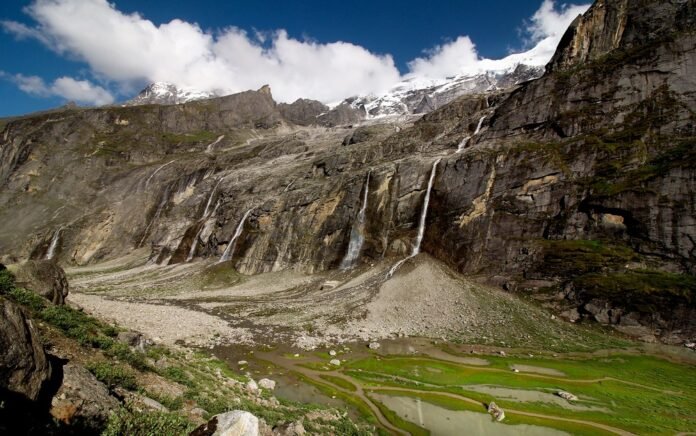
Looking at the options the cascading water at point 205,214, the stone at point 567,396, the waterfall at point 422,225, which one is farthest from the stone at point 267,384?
the cascading water at point 205,214

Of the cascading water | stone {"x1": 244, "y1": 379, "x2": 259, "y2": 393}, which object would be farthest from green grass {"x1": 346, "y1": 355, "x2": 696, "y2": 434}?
the cascading water

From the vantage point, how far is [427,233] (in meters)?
69.6

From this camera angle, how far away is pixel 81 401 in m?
9.86

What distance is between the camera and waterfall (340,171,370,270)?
74.8 m

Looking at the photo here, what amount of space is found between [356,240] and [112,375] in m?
63.8

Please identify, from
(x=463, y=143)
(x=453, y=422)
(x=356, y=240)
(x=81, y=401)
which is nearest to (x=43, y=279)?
(x=81, y=401)

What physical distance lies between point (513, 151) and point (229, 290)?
58.7 metres

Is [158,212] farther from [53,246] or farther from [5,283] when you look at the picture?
[5,283]

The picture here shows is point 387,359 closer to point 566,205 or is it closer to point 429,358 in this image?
point 429,358

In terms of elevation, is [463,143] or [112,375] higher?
[463,143]

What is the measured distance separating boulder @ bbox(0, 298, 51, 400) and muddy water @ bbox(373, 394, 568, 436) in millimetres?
20082

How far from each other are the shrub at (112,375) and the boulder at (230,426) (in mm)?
5272

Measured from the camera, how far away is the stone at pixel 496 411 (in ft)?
79.2

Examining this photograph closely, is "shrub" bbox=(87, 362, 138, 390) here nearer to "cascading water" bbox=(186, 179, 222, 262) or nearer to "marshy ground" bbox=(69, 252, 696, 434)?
"marshy ground" bbox=(69, 252, 696, 434)
